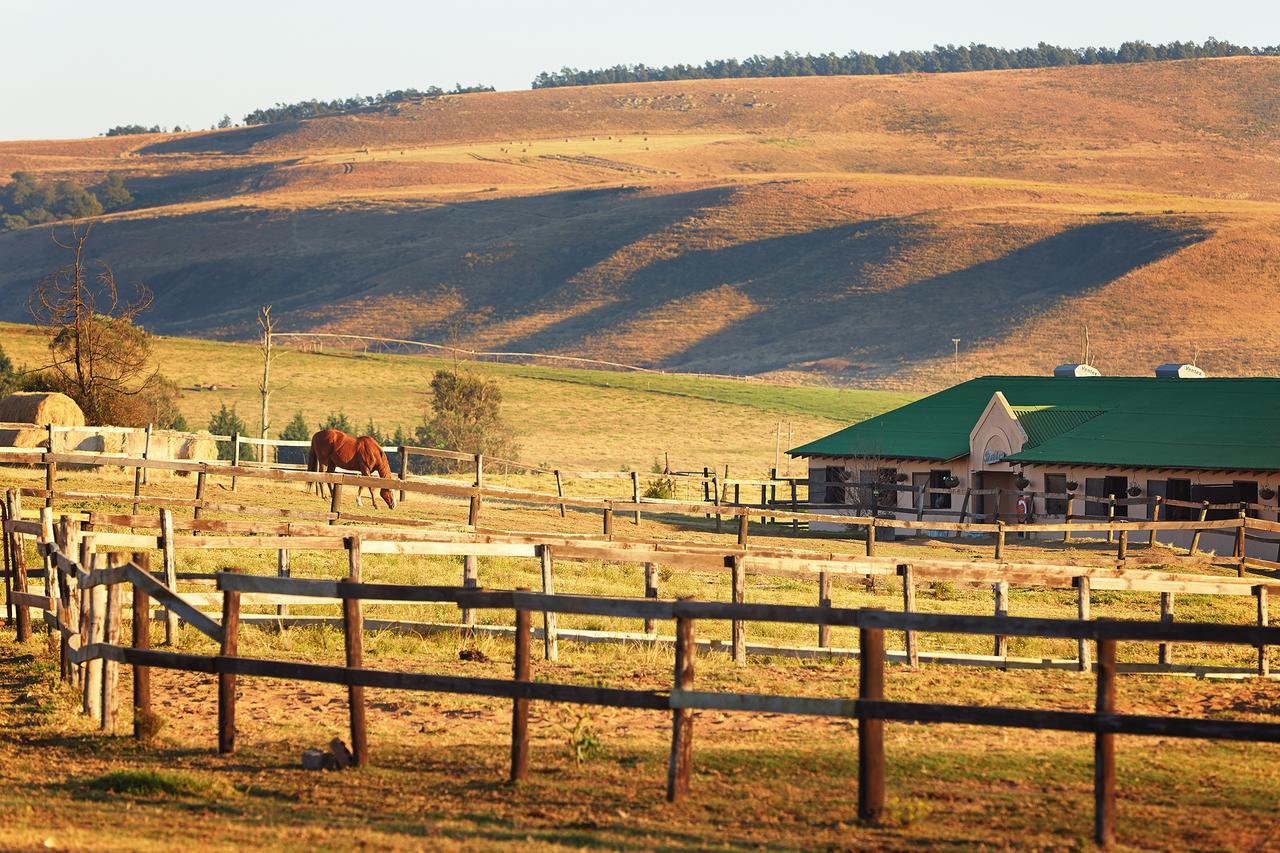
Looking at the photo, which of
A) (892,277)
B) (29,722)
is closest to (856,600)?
(29,722)

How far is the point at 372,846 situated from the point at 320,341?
154m

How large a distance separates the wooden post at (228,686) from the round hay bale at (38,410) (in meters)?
32.8

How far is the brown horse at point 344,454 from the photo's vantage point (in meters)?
39.8

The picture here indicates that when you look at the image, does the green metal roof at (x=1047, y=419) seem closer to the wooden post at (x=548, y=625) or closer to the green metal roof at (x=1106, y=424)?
the green metal roof at (x=1106, y=424)

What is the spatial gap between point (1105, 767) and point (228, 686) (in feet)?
19.0

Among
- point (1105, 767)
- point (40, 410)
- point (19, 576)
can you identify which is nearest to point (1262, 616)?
point (1105, 767)

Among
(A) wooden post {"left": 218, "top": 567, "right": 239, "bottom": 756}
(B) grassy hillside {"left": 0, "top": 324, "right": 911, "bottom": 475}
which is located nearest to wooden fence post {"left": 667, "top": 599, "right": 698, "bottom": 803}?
(A) wooden post {"left": 218, "top": 567, "right": 239, "bottom": 756}

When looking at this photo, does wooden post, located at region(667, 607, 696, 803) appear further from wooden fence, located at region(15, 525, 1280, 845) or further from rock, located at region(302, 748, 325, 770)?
rock, located at region(302, 748, 325, 770)

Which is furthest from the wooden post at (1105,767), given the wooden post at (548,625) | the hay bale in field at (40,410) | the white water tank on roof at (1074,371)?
the white water tank on roof at (1074,371)

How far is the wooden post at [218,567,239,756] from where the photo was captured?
11.3 m

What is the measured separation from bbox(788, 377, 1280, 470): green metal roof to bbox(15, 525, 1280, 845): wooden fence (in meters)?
37.3

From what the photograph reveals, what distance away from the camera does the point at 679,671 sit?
10133 millimetres

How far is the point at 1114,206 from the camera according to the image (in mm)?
183375

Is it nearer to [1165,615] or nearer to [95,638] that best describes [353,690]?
[95,638]
